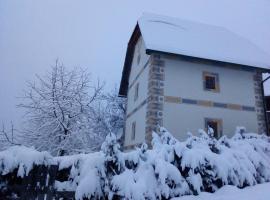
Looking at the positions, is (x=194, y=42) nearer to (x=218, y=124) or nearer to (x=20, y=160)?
(x=218, y=124)

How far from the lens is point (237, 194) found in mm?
5328

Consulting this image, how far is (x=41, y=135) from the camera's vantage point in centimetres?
1403

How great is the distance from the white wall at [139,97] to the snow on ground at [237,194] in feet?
20.6

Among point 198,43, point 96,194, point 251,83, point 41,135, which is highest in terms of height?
point 198,43

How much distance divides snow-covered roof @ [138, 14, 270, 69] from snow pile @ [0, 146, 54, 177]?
7372 mm

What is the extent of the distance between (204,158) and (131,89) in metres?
10.7

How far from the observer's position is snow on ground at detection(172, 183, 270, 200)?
502 centimetres

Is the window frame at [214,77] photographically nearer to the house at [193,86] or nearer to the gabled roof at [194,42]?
the house at [193,86]

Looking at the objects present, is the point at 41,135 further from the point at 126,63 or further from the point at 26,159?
the point at 26,159

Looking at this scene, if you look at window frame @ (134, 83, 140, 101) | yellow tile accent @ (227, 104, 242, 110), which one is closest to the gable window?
yellow tile accent @ (227, 104, 242, 110)

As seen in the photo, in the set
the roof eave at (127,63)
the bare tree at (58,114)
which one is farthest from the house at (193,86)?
the bare tree at (58,114)

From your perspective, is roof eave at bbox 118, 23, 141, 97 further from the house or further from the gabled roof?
the house

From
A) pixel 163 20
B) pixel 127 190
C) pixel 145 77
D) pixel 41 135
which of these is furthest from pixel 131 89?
pixel 127 190

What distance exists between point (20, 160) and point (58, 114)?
9.25 meters
